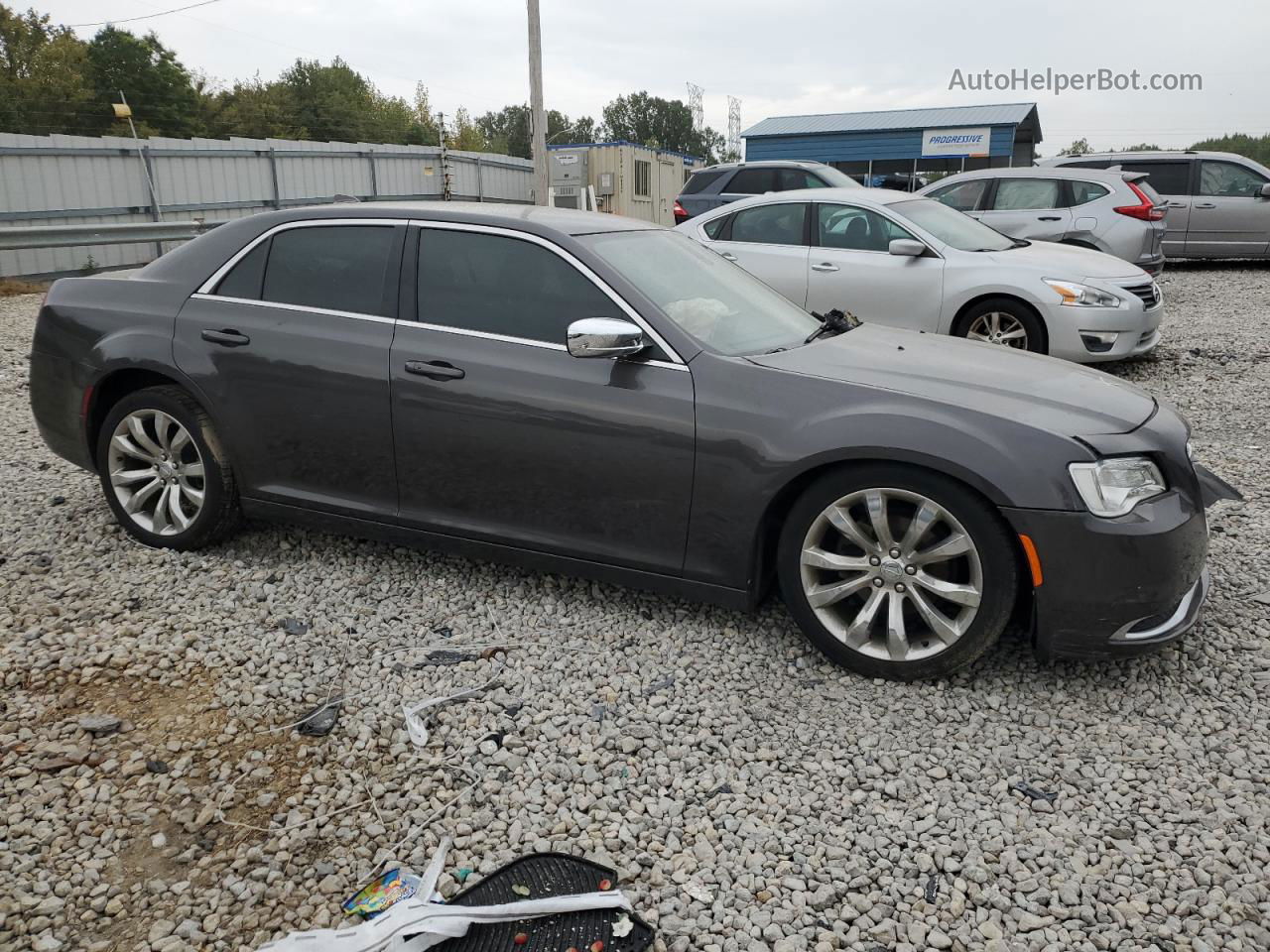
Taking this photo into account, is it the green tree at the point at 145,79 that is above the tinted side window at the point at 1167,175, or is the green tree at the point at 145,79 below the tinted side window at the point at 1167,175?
above

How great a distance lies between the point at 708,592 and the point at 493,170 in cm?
2755

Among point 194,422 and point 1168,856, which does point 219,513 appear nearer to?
point 194,422

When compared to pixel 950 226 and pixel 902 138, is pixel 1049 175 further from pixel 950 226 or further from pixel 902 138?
pixel 902 138

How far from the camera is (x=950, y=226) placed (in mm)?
8750

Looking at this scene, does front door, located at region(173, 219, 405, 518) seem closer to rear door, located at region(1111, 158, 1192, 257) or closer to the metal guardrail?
the metal guardrail

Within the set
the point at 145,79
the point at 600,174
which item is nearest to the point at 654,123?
the point at 145,79

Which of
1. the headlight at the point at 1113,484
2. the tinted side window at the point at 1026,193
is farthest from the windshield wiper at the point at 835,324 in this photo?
the tinted side window at the point at 1026,193

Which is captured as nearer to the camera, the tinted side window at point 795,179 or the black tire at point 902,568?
the black tire at point 902,568

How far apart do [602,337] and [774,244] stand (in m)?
5.81

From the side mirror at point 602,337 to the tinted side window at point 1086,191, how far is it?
34.7 ft

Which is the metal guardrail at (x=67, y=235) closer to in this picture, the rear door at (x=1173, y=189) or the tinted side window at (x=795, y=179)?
the tinted side window at (x=795, y=179)

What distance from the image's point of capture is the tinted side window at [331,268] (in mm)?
4188

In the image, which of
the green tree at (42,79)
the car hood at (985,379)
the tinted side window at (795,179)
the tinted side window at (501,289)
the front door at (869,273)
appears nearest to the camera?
the car hood at (985,379)

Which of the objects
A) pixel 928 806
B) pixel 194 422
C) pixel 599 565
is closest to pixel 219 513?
pixel 194 422
